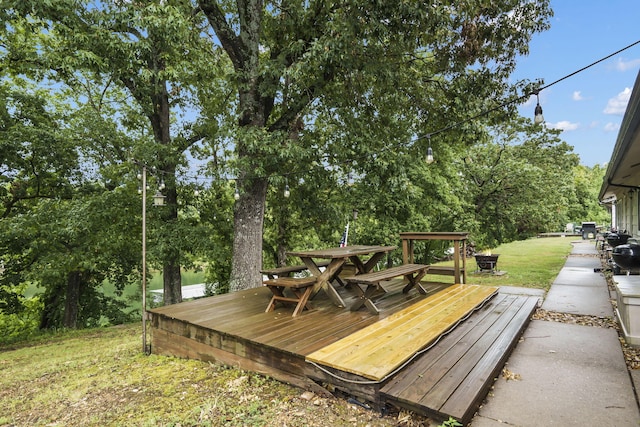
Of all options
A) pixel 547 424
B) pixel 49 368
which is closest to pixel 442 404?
pixel 547 424

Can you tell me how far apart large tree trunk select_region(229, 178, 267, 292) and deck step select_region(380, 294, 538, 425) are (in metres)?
4.24

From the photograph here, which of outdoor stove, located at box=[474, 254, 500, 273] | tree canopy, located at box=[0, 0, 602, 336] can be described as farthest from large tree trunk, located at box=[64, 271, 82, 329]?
outdoor stove, located at box=[474, 254, 500, 273]

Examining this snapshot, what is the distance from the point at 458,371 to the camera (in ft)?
8.26

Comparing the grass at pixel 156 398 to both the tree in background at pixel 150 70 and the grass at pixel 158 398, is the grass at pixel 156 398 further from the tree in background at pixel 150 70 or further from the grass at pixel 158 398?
the tree in background at pixel 150 70

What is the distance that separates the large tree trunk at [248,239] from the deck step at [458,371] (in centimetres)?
424

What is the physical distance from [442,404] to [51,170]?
10371 millimetres

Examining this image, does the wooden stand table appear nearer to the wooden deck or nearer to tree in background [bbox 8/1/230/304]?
the wooden deck

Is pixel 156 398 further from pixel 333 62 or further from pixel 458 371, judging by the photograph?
pixel 333 62

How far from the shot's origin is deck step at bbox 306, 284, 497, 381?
251cm

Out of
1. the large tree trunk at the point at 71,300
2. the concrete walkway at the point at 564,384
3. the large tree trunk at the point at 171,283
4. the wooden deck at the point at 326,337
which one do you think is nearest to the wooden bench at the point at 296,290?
the wooden deck at the point at 326,337

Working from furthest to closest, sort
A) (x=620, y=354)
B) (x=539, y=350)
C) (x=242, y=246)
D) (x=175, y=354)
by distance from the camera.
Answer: (x=242, y=246), (x=175, y=354), (x=539, y=350), (x=620, y=354)

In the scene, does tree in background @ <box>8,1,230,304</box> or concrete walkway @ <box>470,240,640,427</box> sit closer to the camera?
concrete walkway @ <box>470,240,640,427</box>

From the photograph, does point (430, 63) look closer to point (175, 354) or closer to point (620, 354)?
point (620, 354)

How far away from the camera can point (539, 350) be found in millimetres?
3225
